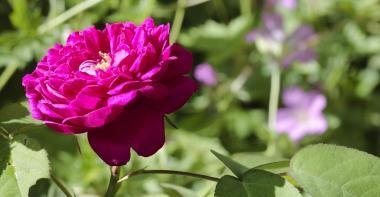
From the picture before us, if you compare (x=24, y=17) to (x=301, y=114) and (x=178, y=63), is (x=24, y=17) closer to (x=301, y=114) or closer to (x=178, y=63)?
(x=178, y=63)

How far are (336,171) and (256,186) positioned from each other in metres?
0.07

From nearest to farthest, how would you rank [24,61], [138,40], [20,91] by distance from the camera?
[138,40] < [24,61] < [20,91]

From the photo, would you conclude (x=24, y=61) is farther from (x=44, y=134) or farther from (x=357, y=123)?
(x=357, y=123)

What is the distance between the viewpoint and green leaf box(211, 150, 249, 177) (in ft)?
2.07

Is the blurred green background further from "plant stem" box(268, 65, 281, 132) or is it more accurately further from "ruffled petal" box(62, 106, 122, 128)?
"ruffled petal" box(62, 106, 122, 128)

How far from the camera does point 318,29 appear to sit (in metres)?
1.73

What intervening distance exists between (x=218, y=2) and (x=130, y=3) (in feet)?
1.54

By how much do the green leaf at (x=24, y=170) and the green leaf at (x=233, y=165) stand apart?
0.15 meters

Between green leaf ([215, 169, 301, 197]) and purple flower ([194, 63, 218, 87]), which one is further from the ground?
green leaf ([215, 169, 301, 197])

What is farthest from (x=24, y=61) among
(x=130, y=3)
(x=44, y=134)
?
(x=44, y=134)

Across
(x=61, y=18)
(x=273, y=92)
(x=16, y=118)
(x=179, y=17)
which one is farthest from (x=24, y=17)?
(x=273, y=92)

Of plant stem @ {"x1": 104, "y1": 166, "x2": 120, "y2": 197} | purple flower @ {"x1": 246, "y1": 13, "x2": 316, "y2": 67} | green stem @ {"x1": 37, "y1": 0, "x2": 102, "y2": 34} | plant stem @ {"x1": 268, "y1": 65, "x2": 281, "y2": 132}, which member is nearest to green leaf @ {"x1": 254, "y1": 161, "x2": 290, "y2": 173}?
plant stem @ {"x1": 104, "y1": 166, "x2": 120, "y2": 197}

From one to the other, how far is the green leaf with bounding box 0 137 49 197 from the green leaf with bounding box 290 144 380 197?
0.22 metres

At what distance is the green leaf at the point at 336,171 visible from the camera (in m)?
0.60
